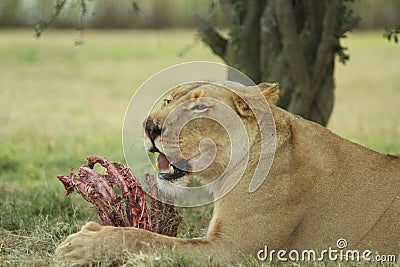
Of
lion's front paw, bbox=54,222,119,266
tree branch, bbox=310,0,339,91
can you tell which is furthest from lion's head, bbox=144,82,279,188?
tree branch, bbox=310,0,339,91

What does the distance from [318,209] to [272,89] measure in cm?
71

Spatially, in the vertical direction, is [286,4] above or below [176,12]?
above

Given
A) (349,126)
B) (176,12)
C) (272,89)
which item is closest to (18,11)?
(176,12)

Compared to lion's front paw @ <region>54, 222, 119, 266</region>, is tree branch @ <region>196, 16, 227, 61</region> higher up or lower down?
higher up

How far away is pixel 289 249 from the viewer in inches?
155

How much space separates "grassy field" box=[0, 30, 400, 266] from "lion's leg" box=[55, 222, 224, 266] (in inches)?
4.2

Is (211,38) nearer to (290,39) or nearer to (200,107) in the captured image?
(290,39)

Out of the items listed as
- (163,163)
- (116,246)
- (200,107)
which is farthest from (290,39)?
(116,246)

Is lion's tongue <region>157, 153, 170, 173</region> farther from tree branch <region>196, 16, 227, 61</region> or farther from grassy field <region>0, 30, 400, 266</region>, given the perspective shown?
tree branch <region>196, 16, 227, 61</region>

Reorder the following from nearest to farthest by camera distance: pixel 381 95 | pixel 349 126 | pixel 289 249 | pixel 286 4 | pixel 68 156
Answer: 1. pixel 289 249
2. pixel 286 4
3. pixel 68 156
4. pixel 349 126
5. pixel 381 95

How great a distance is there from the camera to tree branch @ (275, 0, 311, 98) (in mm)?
6219

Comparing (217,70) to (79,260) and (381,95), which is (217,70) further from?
(381,95)

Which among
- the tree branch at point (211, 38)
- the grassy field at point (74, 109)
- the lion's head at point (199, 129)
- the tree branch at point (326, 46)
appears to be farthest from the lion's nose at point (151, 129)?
the tree branch at point (211, 38)

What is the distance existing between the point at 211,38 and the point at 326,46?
1.19 meters
